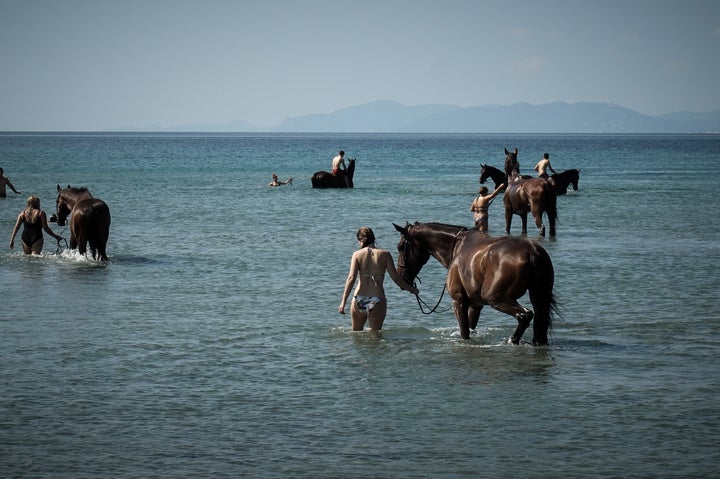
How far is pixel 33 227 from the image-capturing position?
22312mm

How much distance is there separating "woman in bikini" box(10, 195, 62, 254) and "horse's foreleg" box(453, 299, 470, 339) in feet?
37.7

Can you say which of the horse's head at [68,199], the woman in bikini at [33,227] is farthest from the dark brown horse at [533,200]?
the woman in bikini at [33,227]

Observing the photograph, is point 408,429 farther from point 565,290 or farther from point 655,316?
point 565,290

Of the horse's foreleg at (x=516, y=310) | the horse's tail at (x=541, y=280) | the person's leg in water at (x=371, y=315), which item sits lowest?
the person's leg in water at (x=371, y=315)

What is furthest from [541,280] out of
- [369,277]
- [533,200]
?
[533,200]

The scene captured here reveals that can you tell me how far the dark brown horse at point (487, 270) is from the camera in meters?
12.4

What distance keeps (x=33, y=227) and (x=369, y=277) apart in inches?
448

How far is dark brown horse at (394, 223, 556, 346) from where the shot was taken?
1238 cm

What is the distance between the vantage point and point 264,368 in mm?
12461

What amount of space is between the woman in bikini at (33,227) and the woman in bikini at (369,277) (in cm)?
1037

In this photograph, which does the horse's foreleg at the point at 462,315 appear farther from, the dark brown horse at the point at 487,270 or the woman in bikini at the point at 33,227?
the woman in bikini at the point at 33,227

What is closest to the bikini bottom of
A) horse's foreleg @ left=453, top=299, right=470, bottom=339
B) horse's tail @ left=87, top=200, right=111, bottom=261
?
horse's foreleg @ left=453, top=299, right=470, bottom=339

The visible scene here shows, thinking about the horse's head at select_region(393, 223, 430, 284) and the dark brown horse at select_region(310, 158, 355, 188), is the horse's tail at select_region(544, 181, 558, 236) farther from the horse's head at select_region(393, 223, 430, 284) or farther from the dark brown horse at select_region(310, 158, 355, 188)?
the dark brown horse at select_region(310, 158, 355, 188)

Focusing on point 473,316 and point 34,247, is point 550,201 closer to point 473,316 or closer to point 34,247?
point 34,247
